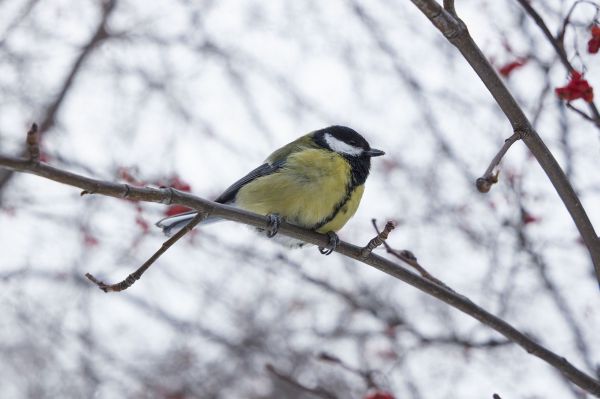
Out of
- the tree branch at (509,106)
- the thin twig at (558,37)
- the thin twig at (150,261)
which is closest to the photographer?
the tree branch at (509,106)

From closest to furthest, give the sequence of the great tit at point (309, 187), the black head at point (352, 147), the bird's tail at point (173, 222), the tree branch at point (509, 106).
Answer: the tree branch at point (509, 106) < the bird's tail at point (173, 222) < the great tit at point (309, 187) < the black head at point (352, 147)

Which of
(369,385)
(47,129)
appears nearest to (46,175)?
(369,385)

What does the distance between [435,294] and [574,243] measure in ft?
11.2

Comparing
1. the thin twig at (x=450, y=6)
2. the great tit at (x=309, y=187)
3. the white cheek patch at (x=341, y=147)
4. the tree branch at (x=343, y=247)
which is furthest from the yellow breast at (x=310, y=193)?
the thin twig at (x=450, y=6)

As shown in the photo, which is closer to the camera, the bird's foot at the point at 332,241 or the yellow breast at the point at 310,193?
the bird's foot at the point at 332,241

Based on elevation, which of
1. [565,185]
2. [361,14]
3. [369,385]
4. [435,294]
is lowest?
[369,385]

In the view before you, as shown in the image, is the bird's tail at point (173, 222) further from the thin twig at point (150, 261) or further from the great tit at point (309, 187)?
the thin twig at point (150, 261)

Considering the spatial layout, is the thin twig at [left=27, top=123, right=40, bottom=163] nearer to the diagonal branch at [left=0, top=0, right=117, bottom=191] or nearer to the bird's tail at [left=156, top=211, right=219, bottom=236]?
the bird's tail at [left=156, top=211, right=219, bottom=236]

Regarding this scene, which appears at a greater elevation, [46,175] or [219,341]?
[46,175]

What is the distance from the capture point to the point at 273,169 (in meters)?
3.81

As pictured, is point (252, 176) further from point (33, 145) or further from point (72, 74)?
point (33, 145)

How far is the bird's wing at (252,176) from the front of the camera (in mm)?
3828

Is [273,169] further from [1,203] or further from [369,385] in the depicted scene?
[1,203]

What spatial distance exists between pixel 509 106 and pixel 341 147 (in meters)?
2.03
